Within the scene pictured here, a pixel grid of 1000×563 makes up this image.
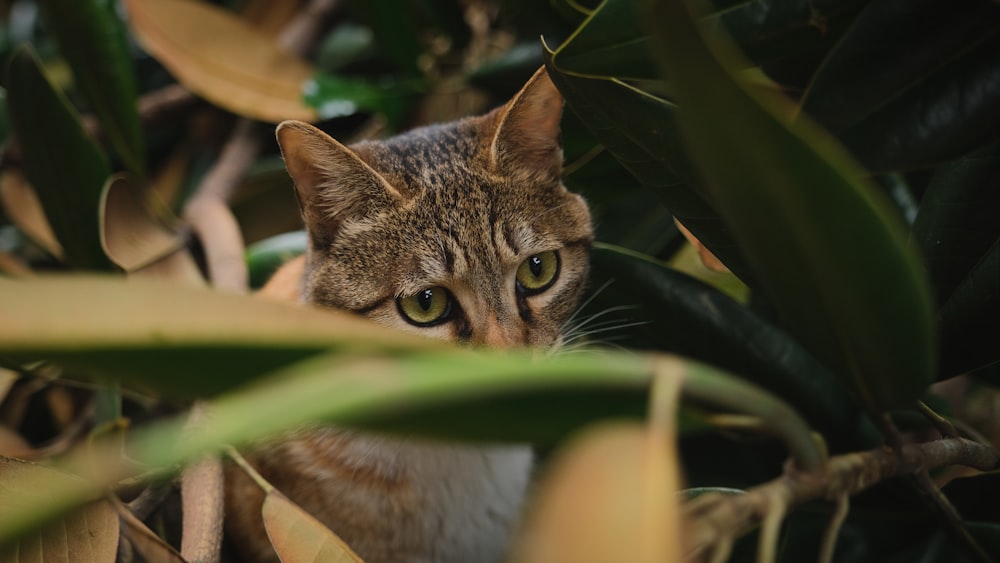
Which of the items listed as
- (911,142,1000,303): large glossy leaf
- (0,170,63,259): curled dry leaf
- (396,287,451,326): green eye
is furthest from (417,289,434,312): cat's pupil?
(0,170,63,259): curled dry leaf

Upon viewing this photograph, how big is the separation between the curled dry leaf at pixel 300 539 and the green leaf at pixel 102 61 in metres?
1.16

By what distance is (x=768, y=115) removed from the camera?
56 cm

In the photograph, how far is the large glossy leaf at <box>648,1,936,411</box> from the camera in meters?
0.56

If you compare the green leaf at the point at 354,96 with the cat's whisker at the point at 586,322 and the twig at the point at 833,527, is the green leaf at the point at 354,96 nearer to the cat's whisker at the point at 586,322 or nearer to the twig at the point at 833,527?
the cat's whisker at the point at 586,322

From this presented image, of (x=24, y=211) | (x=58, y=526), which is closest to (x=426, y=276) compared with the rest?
(x=58, y=526)

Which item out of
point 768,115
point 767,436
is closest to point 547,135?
point 767,436

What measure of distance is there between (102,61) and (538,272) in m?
1.03

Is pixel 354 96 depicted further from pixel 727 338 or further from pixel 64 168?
pixel 727 338

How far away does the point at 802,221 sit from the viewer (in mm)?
604

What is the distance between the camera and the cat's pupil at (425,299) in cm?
134

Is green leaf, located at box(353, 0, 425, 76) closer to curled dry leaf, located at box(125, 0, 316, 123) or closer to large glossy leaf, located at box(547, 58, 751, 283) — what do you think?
curled dry leaf, located at box(125, 0, 316, 123)

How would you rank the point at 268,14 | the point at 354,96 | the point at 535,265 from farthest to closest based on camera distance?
1. the point at 268,14
2. the point at 354,96
3. the point at 535,265

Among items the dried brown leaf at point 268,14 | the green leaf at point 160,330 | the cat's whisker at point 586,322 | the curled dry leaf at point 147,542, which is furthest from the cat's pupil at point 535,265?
the dried brown leaf at point 268,14

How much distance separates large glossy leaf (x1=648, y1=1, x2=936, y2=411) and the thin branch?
0.09 meters
